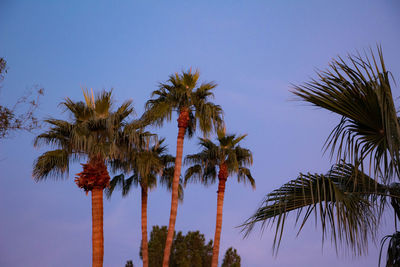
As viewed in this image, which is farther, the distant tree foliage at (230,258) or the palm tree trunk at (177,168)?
the distant tree foliage at (230,258)

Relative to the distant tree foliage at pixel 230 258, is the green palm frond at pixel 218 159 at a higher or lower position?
higher

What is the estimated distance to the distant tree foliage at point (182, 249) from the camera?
105 ft

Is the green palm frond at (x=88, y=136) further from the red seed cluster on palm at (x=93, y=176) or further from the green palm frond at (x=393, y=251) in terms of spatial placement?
the green palm frond at (x=393, y=251)

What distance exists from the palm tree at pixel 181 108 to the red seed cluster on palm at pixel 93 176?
550 centimetres

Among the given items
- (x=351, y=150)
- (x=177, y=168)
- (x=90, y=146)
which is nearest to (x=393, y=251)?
(x=351, y=150)

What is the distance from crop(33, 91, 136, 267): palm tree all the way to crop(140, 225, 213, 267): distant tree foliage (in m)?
14.4

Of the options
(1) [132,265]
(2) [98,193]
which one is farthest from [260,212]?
(1) [132,265]

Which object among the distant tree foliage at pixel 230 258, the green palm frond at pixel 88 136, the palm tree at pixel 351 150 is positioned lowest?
the distant tree foliage at pixel 230 258

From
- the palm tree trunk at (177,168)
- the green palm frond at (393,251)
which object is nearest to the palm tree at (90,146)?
the palm tree trunk at (177,168)

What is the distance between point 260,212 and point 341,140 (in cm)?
148

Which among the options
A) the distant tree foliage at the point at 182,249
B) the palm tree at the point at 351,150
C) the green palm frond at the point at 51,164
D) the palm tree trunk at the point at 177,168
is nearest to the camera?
the palm tree at the point at 351,150

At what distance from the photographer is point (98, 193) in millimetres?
17734

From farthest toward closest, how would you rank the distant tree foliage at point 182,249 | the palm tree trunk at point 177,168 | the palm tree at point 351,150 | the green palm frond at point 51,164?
the distant tree foliage at point 182,249 < the palm tree trunk at point 177,168 < the green palm frond at point 51,164 < the palm tree at point 351,150

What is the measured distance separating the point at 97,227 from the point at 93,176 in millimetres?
2057
